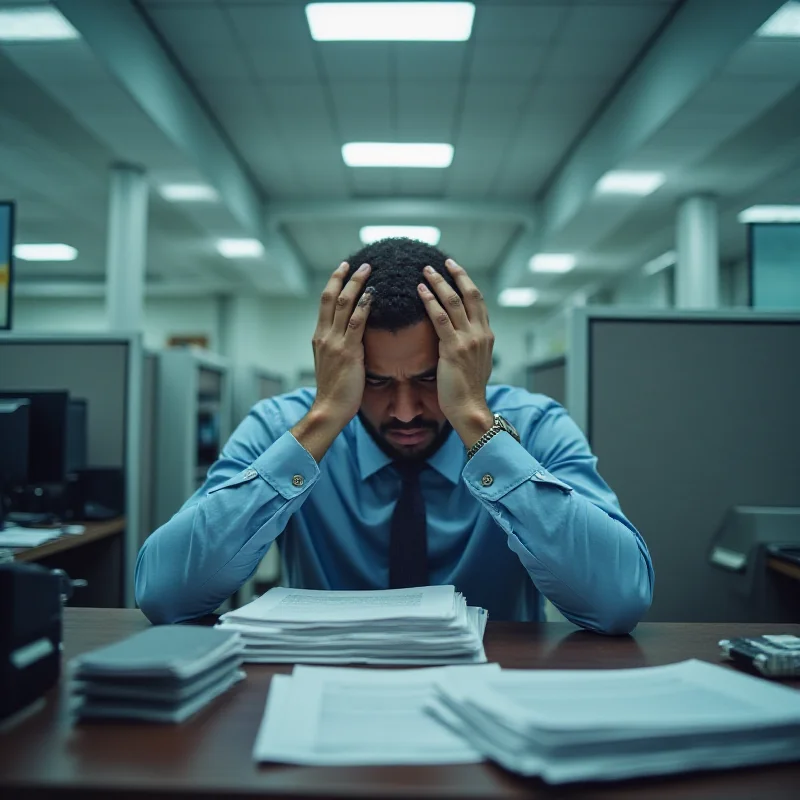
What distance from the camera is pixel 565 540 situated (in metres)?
0.93

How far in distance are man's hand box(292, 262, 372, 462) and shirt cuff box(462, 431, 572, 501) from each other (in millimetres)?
222

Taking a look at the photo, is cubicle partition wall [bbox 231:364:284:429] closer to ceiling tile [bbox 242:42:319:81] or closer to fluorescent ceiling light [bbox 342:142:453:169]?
ceiling tile [bbox 242:42:319:81]

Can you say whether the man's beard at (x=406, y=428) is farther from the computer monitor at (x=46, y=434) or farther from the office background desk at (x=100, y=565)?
the office background desk at (x=100, y=565)

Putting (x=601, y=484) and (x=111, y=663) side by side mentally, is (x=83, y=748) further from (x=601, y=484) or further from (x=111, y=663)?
(x=601, y=484)

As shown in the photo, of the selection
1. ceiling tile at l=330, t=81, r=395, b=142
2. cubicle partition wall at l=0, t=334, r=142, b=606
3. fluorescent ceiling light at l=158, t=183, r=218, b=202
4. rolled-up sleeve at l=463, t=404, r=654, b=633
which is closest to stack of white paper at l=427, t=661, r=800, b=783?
rolled-up sleeve at l=463, t=404, r=654, b=633

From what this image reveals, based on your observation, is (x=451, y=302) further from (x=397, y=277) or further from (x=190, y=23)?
(x=190, y=23)

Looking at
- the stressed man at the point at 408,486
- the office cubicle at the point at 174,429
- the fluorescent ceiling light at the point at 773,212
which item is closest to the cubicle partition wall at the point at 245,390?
the office cubicle at the point at 174,429

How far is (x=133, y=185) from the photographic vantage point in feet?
16.9

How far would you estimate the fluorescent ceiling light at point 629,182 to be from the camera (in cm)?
507

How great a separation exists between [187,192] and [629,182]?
3.32 m

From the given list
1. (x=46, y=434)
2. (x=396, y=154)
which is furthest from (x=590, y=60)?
(x=46, y=434)

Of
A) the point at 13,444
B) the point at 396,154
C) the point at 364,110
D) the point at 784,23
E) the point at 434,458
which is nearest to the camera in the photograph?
the point at 434,458

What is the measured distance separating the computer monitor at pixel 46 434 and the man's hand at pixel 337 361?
1.59 m

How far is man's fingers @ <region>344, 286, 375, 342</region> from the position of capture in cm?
110
